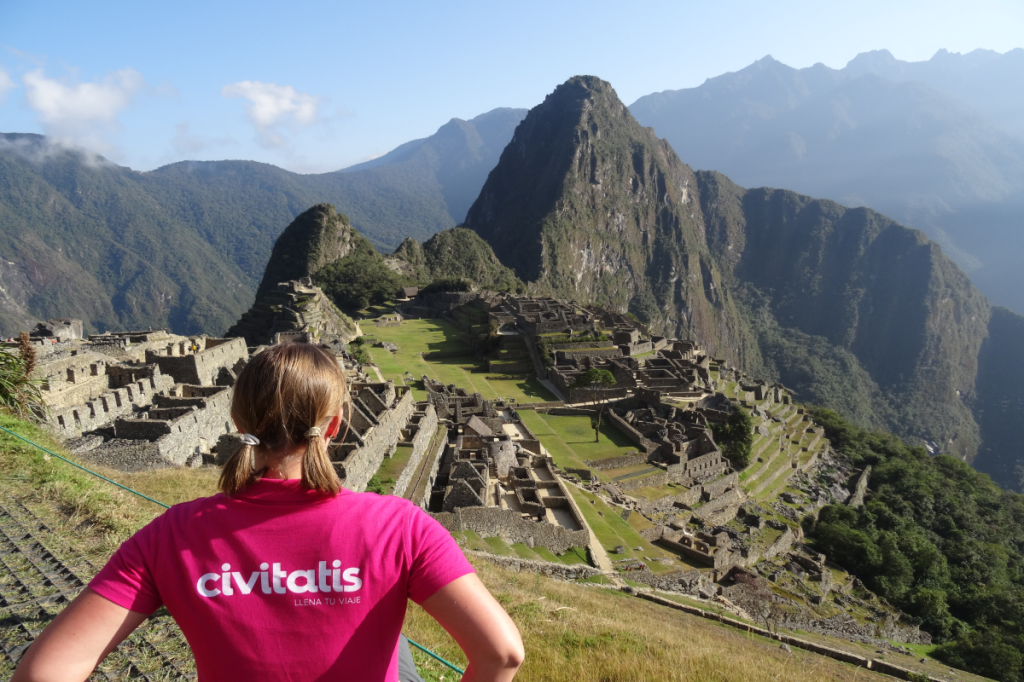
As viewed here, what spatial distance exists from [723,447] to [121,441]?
2975 centimetres

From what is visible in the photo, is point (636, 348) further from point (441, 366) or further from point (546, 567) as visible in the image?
point (546, 567)

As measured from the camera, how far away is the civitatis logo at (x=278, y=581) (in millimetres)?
1774

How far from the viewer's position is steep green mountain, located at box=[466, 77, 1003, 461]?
148m

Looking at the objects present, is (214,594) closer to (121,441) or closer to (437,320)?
(121,441)

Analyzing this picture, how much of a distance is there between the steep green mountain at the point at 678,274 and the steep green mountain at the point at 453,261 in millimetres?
20421

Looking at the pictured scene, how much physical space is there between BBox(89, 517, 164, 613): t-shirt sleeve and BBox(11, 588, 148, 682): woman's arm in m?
0.02

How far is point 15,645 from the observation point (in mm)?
3848

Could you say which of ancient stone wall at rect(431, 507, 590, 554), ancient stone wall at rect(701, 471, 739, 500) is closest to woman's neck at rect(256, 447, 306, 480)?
ancient stone wall at rect(431, 507, 590, 554)

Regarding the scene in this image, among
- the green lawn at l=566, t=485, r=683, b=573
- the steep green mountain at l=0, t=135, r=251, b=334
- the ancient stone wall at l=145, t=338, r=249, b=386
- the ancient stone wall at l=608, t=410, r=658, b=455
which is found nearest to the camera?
the ancient stone wall at l=145, t=338, r=249, b=386

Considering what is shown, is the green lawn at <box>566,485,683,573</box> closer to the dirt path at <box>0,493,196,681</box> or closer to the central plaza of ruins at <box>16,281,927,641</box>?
the central plaza of ruins at <box>16,281,927,641</box>

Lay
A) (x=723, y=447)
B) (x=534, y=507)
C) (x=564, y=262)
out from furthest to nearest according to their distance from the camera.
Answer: (x=564, y=262) < (x=723, y=447) < (x=534, y=507)

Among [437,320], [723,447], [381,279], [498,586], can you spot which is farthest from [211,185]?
[498,586]

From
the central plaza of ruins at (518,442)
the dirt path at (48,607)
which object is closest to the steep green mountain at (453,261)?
the central plaza of ruins at (518,442)

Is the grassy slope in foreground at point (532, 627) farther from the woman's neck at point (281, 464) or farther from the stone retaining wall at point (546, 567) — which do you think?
the stone retaining wall at point (546, 567)
